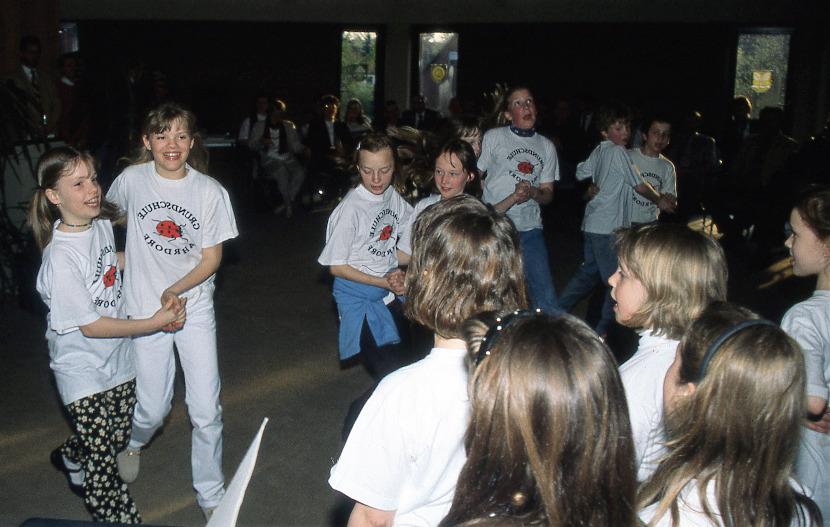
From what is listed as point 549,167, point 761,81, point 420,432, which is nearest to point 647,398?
point 420,432

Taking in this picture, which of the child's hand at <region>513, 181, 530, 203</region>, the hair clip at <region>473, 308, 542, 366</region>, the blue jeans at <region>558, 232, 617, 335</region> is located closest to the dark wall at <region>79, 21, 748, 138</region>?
the blue jeans at <region>558, 232, 617, 335</region>

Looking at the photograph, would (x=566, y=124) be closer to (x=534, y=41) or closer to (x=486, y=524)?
(x=534, y=41)

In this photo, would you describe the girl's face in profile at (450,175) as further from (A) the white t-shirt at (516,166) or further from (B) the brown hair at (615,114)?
(B) the brown hair at (615,114)

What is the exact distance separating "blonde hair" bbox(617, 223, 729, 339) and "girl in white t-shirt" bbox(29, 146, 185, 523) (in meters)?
1.91

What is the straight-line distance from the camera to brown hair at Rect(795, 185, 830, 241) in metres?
2.51

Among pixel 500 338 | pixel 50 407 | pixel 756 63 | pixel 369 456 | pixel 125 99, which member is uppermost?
pixel 756 63

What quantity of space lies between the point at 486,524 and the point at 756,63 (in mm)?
14284

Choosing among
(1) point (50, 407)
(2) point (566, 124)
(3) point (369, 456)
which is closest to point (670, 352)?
(3) point (369, 456)

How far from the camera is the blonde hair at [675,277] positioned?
2.16m

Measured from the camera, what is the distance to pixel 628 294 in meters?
2.25

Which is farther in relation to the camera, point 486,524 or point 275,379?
point 275,379

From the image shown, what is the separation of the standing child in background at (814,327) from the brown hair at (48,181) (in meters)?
2.76

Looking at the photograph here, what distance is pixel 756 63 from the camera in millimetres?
13406

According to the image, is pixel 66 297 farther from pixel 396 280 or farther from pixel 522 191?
pixel 522 191
